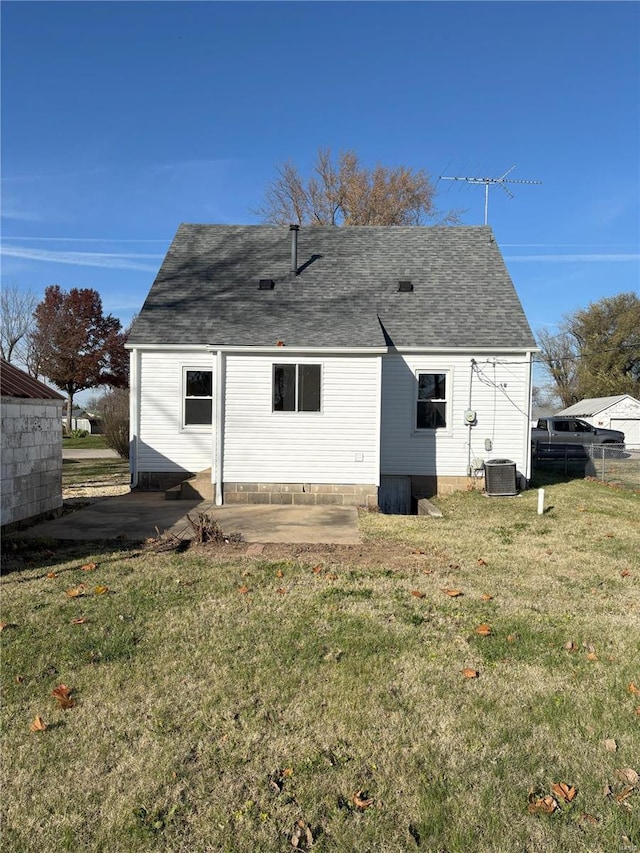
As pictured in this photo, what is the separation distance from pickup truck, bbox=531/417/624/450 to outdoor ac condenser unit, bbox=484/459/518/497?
15681mm

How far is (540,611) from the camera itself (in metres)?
5.23

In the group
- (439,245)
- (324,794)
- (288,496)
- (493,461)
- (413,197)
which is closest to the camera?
(324,794)

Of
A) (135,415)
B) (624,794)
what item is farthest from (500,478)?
(624,794)

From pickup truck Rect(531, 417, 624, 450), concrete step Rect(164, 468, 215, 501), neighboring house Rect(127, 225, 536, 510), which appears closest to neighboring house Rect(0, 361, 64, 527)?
concrete step Rect(164, 468, 215, 501)

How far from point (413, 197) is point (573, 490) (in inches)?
914

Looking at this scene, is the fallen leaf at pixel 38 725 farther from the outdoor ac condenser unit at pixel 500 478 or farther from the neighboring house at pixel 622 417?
the neighboring house at pixel 622 417

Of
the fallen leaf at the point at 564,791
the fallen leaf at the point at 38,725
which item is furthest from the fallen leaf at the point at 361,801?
the fallen leaf at the point at 38,725

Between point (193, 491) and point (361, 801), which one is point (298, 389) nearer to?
point (193, 491)

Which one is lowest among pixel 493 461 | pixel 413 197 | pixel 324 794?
pixel 324 794

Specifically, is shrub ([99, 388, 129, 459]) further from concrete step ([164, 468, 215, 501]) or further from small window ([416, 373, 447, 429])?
small window ([416, 373, 447, 429])

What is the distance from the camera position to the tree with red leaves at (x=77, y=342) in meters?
38.8

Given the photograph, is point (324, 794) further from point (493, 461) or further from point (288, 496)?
point (493, 461)

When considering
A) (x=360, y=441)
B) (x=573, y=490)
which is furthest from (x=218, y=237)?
(x=573, y=490)

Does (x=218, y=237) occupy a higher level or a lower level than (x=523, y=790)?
higher
